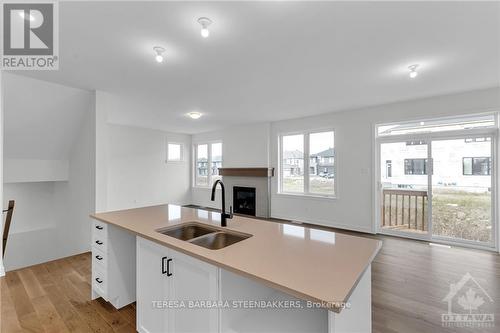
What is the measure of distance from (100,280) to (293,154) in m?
4.74

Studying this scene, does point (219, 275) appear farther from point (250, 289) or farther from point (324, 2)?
point (324, 2)

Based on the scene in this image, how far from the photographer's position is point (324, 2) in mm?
1727

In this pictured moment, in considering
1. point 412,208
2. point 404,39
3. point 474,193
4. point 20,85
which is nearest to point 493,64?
point 404,39

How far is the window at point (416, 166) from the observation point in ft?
13.9

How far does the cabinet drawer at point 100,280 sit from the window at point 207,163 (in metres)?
5.35

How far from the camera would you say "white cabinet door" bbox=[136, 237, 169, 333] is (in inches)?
61.7

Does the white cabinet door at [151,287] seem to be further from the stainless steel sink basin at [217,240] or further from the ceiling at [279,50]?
the ceiling at [279,50]

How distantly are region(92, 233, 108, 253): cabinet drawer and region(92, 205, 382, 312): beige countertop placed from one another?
0.98ft

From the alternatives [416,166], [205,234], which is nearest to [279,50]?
[205,234]

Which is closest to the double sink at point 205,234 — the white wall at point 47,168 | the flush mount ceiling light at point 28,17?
the flush mount ceiling light at point 28,17

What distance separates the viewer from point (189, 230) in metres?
2.06

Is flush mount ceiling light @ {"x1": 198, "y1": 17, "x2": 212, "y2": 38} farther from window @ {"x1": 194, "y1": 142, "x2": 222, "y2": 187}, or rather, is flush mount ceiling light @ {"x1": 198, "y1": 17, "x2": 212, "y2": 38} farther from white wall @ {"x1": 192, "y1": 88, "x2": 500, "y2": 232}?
window @ {"x1": 194, "y1": 142, "x2": 222, "y2": 187}

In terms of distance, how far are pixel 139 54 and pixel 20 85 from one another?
2097 millimetres

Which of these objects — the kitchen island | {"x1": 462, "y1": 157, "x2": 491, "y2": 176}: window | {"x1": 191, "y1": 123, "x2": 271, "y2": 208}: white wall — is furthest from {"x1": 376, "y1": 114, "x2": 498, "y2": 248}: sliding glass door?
the kitchen island
